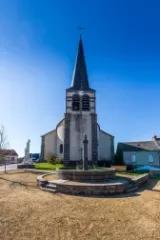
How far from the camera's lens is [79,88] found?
26.1 meters

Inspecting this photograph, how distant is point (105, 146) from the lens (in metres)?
27.2

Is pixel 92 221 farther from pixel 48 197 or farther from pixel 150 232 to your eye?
pixel 48 197

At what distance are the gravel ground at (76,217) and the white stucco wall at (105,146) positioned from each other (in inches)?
764

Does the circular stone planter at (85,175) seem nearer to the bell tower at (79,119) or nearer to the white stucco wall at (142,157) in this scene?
the bell tower at (79,119)

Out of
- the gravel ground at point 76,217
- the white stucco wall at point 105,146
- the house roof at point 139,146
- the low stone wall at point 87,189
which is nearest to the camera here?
the gravel ground at point 76,217

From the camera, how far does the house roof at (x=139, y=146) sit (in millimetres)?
28263

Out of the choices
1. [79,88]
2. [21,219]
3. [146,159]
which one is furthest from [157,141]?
[21,219]

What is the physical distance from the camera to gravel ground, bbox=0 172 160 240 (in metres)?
4.16

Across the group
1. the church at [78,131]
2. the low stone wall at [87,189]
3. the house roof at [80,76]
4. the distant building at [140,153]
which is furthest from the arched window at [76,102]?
the low stone wall at [87,189]

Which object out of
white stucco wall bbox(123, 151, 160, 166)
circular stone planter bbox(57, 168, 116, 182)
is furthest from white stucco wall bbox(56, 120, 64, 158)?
circular stone planter bbox(57, 168, 116, 182)

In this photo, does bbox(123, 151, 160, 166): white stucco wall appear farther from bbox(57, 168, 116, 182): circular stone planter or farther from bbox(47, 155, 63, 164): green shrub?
bbox(57, 168, 116, 182): circular stone planter

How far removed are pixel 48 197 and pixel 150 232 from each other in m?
4.09

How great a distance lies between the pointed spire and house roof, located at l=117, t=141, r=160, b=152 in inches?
487

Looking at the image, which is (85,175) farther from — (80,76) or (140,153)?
(140,153)
